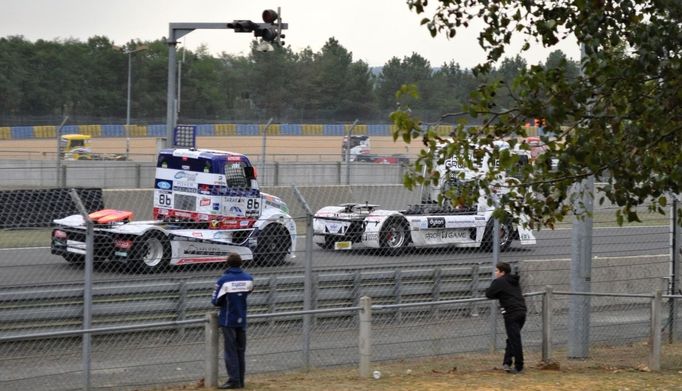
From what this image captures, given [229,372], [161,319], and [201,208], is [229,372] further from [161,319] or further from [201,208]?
[201,208]

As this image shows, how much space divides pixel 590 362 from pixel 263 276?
4.39 m

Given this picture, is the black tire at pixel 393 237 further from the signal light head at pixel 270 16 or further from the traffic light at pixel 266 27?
the signal light head at pixel 270 16

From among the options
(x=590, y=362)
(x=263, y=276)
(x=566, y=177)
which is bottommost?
(x=590, y=362)

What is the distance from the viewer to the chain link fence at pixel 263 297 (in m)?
10.1

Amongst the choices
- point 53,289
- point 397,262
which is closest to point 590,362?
point 397,262

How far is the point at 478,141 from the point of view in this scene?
10180mm

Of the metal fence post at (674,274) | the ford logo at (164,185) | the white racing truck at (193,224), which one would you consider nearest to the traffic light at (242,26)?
the white racing truck at (193,224)

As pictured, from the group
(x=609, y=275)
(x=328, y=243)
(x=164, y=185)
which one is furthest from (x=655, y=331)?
(x=164, y=185)

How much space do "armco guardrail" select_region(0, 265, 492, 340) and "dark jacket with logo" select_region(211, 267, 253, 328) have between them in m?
1.06

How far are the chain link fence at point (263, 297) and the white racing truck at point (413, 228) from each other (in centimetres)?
10

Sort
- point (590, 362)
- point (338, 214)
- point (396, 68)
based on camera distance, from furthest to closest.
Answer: point (396, 68)
point (338, 214)
point (590, 362)

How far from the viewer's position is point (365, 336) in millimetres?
11055

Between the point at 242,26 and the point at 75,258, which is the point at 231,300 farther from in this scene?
the point at 242,26

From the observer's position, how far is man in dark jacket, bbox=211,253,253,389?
33.1ft
